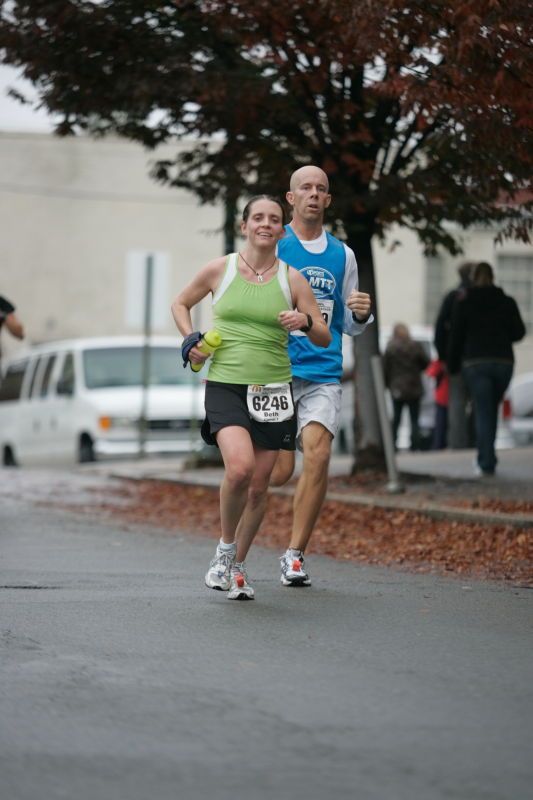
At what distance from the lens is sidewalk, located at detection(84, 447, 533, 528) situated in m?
12.0

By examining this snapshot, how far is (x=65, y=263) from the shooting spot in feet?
140

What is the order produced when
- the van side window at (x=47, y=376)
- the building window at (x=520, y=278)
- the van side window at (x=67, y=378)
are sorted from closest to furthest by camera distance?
the van side window at (x=67, y=378) → the van side window at (x=47, y=376) → the building window at (x=520, y=278)

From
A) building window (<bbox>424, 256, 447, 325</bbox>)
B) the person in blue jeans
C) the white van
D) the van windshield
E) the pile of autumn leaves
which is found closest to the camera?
the pile of autumn leaves

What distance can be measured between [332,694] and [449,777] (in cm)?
114

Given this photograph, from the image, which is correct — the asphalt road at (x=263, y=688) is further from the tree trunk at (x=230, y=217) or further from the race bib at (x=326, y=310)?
the tree trunk at (x=230, y=217)

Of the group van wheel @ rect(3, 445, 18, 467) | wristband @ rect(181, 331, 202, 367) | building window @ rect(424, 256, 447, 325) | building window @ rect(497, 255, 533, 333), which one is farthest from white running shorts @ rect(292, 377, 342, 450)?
building window @ rect(497, 255, 533, 333)

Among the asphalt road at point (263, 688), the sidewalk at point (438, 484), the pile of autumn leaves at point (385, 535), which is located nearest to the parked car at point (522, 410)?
the sidewalk at point (438, 484)

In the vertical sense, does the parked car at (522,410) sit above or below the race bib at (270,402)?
below

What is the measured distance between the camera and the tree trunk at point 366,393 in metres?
14.9

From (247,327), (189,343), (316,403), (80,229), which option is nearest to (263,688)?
(189,343)

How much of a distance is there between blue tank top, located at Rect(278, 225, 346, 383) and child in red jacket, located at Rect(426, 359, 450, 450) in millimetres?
12255

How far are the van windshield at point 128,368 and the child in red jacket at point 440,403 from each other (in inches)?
124

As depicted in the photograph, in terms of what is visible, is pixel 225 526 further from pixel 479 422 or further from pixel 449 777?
pixel 479 422

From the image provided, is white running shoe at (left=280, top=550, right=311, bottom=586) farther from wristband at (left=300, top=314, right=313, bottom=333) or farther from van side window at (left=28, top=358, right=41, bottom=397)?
van side window at (left=28, top=358, right=41, bottom=397)
